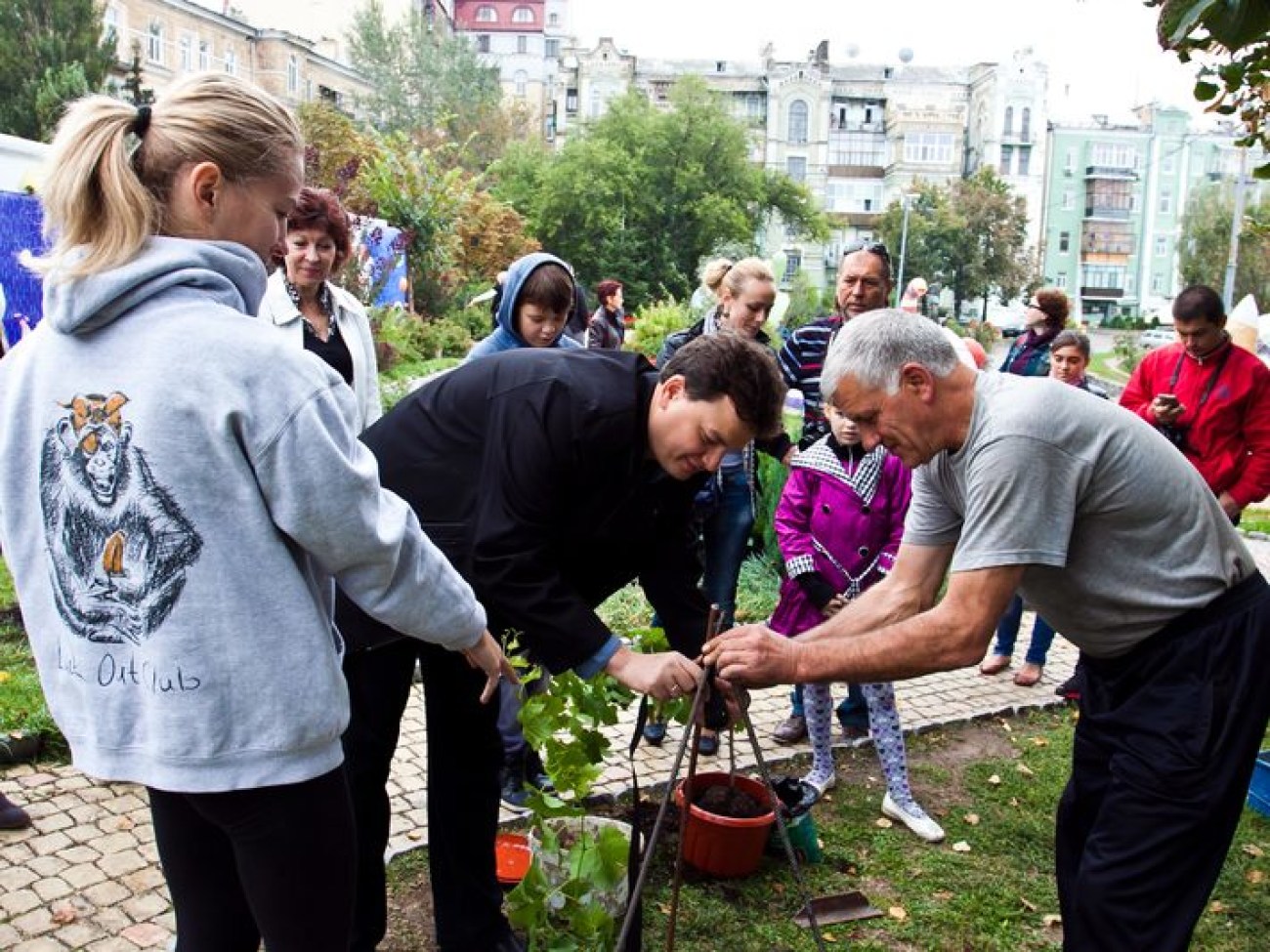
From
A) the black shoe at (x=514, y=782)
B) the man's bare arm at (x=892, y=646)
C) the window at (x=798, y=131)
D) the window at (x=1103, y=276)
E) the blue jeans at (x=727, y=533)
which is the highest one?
the window at (x=798, y=131)

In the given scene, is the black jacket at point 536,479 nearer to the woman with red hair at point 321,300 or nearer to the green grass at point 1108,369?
the woman with red hair at point 321,300

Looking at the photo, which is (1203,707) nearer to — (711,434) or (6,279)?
(711,434)

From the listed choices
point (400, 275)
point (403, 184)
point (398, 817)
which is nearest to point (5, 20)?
point (403, 184)

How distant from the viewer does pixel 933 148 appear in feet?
256

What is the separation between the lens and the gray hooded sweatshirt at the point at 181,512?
5.24ft

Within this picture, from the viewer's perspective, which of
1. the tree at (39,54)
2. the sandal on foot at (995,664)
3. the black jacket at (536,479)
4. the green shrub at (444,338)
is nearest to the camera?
the black jacket at (536,479)

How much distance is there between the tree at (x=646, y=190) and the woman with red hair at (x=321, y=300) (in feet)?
125

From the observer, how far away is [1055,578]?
2.60m

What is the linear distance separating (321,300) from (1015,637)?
14.2 feet

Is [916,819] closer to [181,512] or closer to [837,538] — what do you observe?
[837,538]

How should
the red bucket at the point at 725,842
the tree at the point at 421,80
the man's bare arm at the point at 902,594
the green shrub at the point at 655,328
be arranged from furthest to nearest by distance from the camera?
the tree at the point at 421,80, the green shrub at the point at 655,328, the red bucket at the point at 725,842, the man's bare arm at the point at 902,594

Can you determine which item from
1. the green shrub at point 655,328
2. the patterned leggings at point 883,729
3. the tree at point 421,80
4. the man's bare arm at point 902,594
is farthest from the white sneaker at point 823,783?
the tree at point 421,80

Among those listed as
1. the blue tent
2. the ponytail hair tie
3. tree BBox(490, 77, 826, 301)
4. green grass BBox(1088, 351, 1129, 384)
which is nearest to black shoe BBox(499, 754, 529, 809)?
the ponytail hair tie

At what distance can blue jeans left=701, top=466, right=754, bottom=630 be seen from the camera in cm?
506
